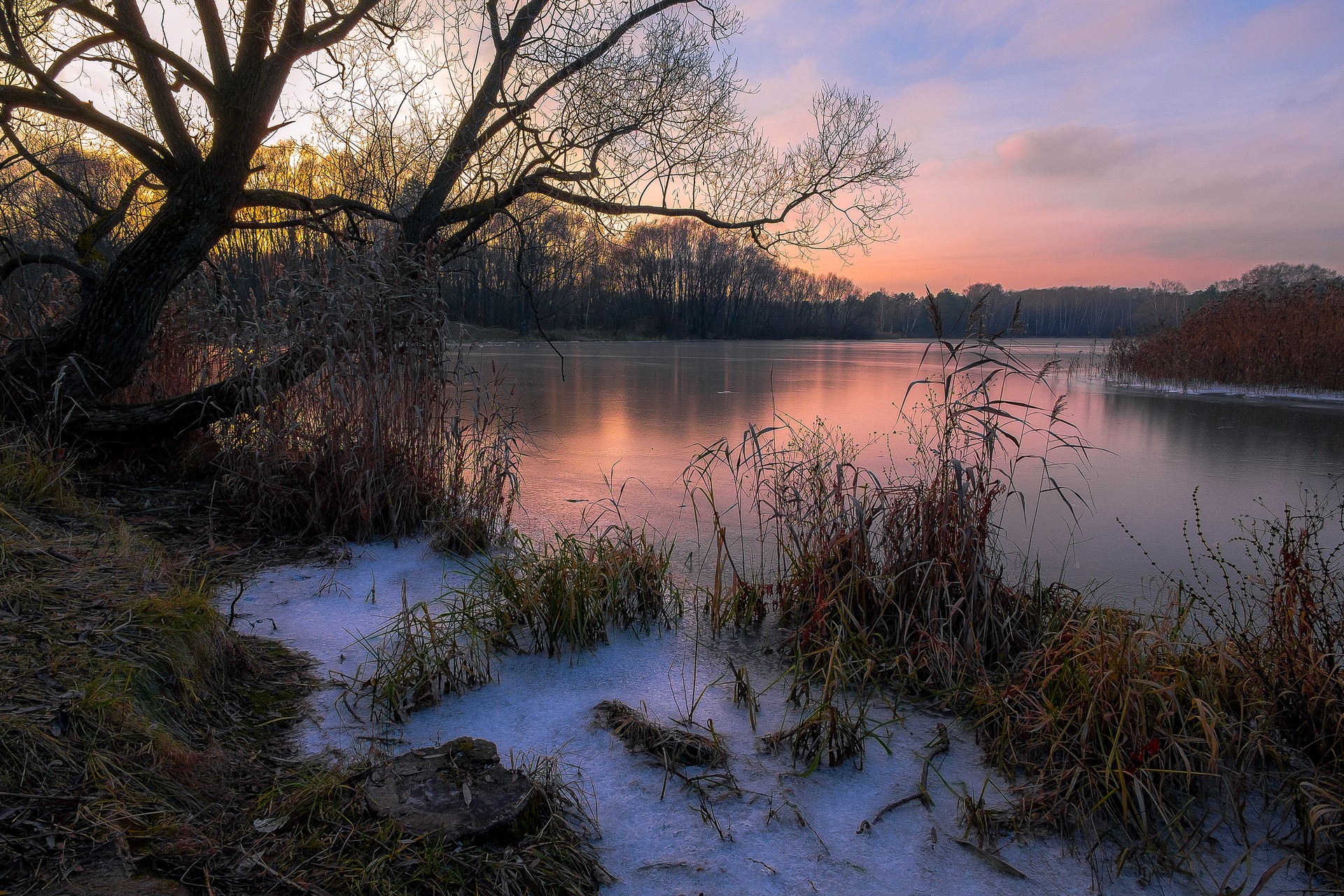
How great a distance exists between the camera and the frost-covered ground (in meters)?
1.78

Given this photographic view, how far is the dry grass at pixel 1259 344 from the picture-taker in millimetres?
11469

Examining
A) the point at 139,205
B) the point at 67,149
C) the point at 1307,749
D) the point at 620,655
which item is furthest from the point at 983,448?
the point at 67,149

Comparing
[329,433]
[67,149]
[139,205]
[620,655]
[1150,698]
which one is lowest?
[620,655]

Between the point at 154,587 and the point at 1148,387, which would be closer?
the point at 154,587

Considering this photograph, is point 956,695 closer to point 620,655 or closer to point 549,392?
point 620,655

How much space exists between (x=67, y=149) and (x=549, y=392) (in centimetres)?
625

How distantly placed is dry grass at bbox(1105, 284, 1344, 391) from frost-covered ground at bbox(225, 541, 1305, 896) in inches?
513

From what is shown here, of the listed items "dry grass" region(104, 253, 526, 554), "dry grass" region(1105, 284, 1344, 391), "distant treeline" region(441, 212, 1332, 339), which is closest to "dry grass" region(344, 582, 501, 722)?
"dry grass" region(104, 253, 526, 554)

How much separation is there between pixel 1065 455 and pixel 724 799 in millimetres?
6451

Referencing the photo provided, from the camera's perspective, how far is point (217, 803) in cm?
171

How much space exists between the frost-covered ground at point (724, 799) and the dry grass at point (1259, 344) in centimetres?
1302

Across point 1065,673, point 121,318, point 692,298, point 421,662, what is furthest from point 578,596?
point 692,298

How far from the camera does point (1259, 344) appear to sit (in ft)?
39.5

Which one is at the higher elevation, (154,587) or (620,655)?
(154,587)
